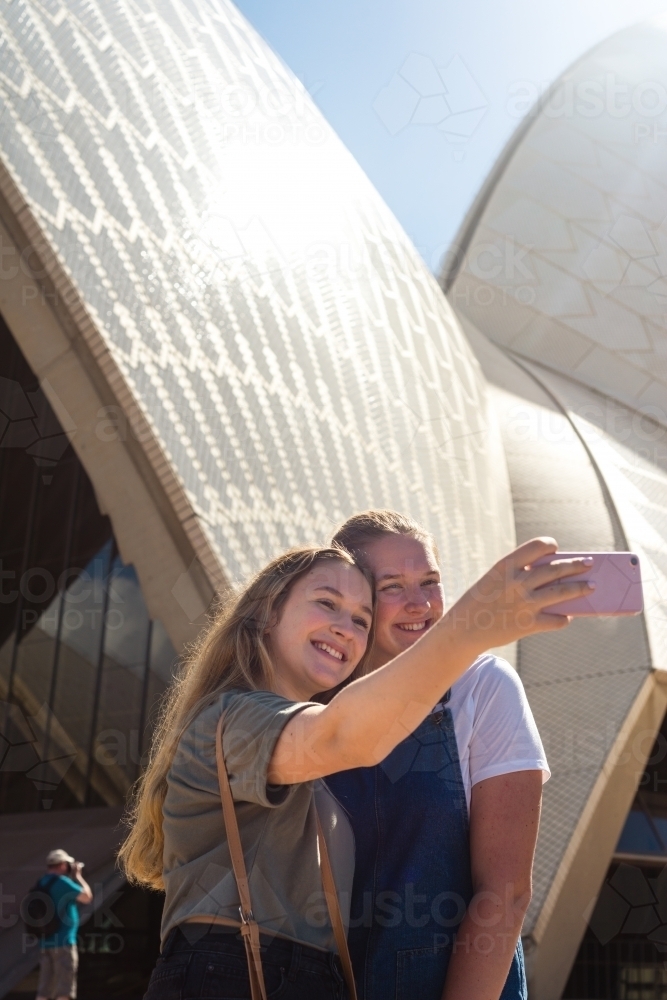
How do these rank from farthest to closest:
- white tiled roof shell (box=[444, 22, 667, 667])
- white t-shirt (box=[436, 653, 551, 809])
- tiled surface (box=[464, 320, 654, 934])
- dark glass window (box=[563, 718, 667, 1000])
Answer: white tiled roof shell (box=[444, 22, 667, 667]) → dark glass window (box=[563, 718, 667, 1000]) → tiled surface (box=[464, 320, 654, 934]) → white t-shirt (box=[436, 653, 551, 809])

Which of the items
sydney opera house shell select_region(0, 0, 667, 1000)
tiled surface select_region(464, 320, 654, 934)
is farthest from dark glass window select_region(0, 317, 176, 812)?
tiled surface select_region(464, 320, 654, 934)

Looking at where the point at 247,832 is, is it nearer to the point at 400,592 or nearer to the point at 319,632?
the point at 319,632

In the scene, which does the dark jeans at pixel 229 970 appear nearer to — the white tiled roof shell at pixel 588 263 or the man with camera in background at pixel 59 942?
the man with camera in background at pixel 59 942

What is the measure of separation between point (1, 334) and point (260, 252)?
3867 mm

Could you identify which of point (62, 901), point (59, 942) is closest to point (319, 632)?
point (62, 901)

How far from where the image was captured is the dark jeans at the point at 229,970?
3.63 feet

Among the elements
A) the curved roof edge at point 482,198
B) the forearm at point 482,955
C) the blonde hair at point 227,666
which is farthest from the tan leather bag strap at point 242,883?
the curved roof edge at point 482,198

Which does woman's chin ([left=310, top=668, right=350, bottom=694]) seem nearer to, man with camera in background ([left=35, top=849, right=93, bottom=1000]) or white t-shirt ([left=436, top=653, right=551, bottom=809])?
white t-shirt ([left=436, top=653, right=551, bottom=809])

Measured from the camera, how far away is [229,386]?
14.4ft

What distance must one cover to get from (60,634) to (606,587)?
8503mm

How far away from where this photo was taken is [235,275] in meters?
4.62

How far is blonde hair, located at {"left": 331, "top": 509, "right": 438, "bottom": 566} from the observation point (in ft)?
5.31

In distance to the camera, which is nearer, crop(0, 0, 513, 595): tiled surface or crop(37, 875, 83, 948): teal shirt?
crop(0, 0, 513, 595): tiled surface

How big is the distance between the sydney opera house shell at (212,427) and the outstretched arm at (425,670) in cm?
290
